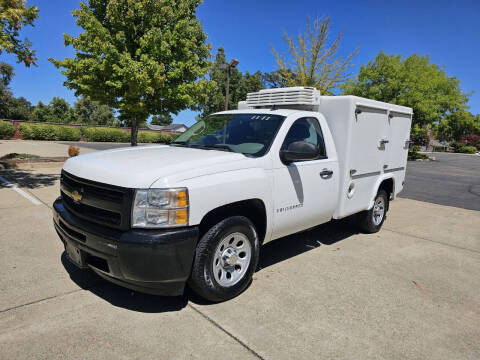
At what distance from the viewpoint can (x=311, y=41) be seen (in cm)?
1385

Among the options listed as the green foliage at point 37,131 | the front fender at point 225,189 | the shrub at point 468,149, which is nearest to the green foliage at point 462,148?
the shrub at point 468,149

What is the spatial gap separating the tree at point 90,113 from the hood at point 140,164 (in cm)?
6953

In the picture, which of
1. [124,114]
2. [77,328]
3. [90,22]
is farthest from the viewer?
[124,114]

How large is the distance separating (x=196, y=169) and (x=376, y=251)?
11.0 feet

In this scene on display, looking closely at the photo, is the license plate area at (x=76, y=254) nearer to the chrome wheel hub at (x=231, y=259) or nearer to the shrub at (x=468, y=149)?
the chrome wheel hub at (x=231, y=259)

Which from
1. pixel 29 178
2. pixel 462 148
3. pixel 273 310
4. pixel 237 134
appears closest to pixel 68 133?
pixel 29 178

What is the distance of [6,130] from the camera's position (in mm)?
30922

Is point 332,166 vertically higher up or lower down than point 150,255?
higher up

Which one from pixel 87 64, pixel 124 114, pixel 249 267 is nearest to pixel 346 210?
pixel 249 267

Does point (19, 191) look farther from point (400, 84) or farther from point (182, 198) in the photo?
point (400, 84)

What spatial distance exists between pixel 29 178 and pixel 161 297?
8103 mm

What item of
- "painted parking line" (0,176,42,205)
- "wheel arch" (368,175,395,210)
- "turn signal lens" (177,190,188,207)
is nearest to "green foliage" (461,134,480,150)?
"wheel arch" (368,175,395,210)

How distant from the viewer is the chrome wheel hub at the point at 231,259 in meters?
3.12

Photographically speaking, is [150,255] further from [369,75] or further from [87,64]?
[369,75]
